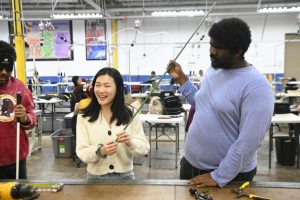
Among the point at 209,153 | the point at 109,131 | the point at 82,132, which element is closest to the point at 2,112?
the point at 82,132

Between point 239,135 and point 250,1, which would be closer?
point 239,135

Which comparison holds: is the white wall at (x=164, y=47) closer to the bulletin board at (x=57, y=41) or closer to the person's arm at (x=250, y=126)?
the bulletin board at (x=57, y=41)

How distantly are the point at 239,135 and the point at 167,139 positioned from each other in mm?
4905

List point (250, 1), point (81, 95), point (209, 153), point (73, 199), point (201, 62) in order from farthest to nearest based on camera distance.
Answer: point (201, 62) → point (250, 1) → point (81, 95) → point (209, 153) → point (73, 199)

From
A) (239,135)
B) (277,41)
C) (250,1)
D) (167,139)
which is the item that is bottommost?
(167,139)

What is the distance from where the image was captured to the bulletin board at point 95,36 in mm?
12945

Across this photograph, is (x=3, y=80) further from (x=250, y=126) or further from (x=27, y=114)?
(x=250, y=126)

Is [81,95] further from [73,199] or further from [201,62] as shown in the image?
[201,62]

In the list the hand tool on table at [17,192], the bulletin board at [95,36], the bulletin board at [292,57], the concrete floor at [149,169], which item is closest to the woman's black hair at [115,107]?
the hand tool on table at [17,192]

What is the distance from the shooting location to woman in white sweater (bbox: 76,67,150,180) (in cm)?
159

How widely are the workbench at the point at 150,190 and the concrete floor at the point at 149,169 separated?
258 centimetres

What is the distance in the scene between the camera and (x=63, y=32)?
13164 millimetres

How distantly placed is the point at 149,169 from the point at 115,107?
9.82 ft

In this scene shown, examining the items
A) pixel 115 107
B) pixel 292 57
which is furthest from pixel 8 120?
pixel 292 57
